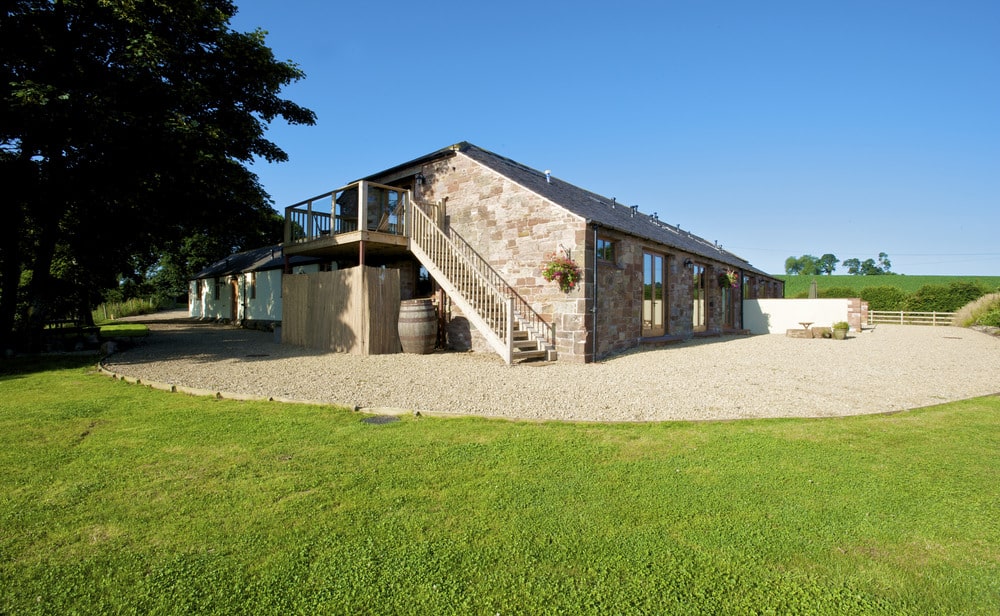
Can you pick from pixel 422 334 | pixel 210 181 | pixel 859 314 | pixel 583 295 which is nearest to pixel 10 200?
pixel 210 181

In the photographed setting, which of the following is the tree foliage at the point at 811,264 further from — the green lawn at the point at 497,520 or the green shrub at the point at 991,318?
the green lawn at the point at 497,520

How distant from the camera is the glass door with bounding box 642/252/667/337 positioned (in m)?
13.3

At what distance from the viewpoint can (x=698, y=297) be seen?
55.8ft

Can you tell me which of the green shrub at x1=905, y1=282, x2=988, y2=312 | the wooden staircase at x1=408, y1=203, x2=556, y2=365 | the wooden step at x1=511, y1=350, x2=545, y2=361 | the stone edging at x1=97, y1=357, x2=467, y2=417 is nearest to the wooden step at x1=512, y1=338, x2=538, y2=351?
the wooden staircase at x1=408, y1=203, x2=556, y2=365

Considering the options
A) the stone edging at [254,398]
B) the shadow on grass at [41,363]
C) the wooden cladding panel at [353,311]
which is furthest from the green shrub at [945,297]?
the shadow on grass at [41,363]

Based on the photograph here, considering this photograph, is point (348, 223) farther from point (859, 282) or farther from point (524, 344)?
point (859, 282)

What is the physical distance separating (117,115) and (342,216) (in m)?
5.62

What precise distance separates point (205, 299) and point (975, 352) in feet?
118

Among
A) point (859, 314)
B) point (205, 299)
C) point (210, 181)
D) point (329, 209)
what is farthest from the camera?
point (205, 299)

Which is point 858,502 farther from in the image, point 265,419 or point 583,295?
point 583,295

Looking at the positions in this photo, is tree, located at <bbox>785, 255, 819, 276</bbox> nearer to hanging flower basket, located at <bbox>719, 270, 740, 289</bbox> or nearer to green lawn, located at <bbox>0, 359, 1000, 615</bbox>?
hanging flower basket, located at <bbox>719, 270, 740, 289</bbox>

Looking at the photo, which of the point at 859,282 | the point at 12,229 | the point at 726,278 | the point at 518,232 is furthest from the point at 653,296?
the point at 859,282

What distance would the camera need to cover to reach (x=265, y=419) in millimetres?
5348

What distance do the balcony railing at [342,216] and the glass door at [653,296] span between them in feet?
22.8
